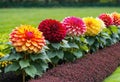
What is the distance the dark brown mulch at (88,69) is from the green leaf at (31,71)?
9 centimetres

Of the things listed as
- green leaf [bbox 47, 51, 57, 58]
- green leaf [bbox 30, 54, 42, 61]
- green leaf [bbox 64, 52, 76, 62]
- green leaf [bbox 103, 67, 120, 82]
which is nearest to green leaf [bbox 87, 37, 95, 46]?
green leaf [bbox 103, 67, 120, 82]

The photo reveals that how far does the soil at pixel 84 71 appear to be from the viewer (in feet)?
17.5

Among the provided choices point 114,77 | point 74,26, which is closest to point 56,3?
point 74,26

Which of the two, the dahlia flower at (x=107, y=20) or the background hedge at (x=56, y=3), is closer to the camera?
the dahlia flower at (x=107, y=20)

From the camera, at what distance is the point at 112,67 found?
6.97 meters

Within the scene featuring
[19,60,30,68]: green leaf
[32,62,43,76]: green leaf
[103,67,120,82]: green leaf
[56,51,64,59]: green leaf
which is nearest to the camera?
[19,60,30,68]: green leaf

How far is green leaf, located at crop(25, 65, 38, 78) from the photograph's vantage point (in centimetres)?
510

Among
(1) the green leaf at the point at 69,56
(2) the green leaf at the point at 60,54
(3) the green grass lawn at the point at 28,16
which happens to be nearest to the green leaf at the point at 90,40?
(1) the green leaf at the point at 69,56

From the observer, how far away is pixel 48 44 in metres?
5.92

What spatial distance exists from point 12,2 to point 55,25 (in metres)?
48.9

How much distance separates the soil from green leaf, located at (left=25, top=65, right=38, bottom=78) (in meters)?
0.08

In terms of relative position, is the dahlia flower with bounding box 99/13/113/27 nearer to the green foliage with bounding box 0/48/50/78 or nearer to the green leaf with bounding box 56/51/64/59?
the green leaf with bounding box 56/51/64/59

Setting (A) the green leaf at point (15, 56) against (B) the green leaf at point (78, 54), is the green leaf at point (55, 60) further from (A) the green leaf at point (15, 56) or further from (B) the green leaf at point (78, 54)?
(A) the green leaf at point (15, 56)

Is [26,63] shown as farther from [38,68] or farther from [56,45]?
[56,45]
